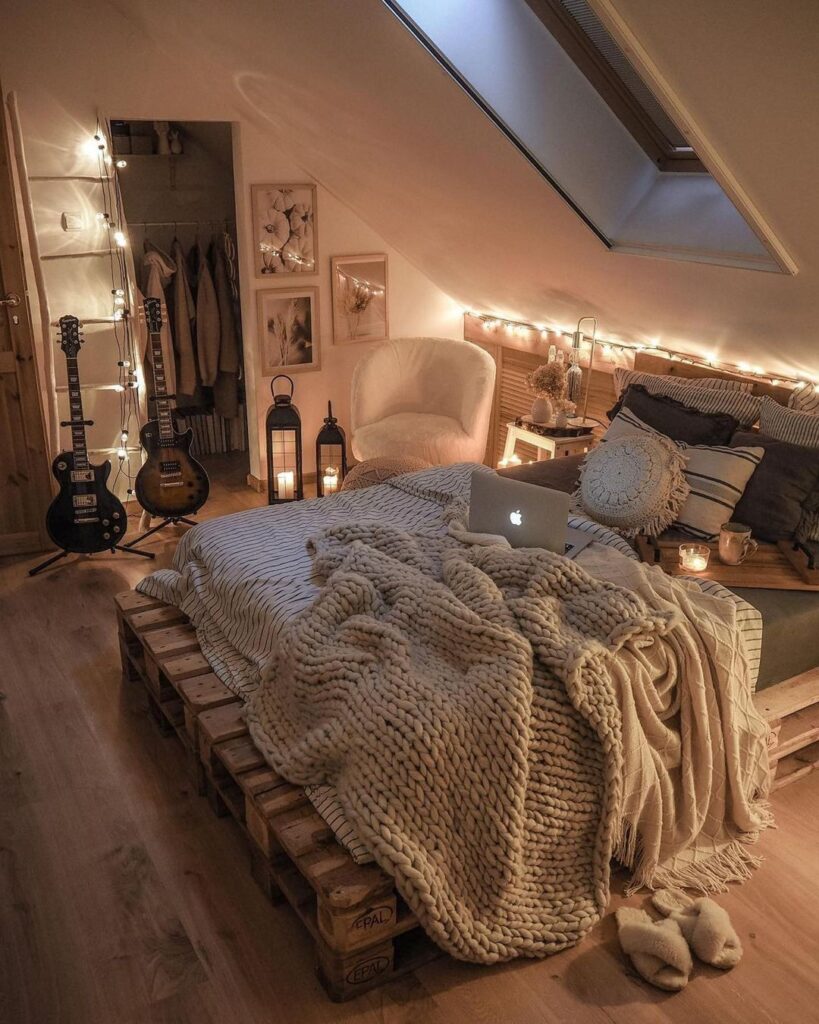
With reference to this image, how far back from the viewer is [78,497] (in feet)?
13.0

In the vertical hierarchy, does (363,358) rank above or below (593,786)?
above

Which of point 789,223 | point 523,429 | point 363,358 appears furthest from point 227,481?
point 789,223

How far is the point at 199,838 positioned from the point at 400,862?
767 millimetres

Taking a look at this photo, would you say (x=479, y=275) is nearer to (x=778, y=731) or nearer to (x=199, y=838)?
(x=778, y=731)

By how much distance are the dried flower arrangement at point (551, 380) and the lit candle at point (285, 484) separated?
4.16ft

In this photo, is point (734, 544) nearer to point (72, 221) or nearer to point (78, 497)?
point (78, 497)

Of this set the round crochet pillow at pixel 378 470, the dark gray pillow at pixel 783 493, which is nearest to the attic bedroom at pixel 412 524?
the dark gray pillow at pixel 783 493

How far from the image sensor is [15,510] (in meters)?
4.15

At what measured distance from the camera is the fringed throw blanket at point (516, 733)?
2.04 metres

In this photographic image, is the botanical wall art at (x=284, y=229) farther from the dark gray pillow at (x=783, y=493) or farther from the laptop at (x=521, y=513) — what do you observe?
the dark gray pillow at (x=783, y=493)

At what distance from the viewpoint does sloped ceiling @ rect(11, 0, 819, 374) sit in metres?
2.21

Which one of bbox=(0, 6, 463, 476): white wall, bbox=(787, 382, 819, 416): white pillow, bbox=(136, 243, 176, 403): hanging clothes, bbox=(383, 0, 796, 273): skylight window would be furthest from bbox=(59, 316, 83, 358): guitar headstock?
bbox=(787, 382, 819, 416): white pillow

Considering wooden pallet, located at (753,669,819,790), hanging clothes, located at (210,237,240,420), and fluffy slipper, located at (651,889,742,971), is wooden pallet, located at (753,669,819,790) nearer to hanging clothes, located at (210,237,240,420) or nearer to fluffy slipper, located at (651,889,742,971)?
fluffy slipper, located at (651,889,742,971)

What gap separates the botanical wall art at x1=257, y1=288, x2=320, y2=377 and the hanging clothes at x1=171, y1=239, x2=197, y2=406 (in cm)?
46
